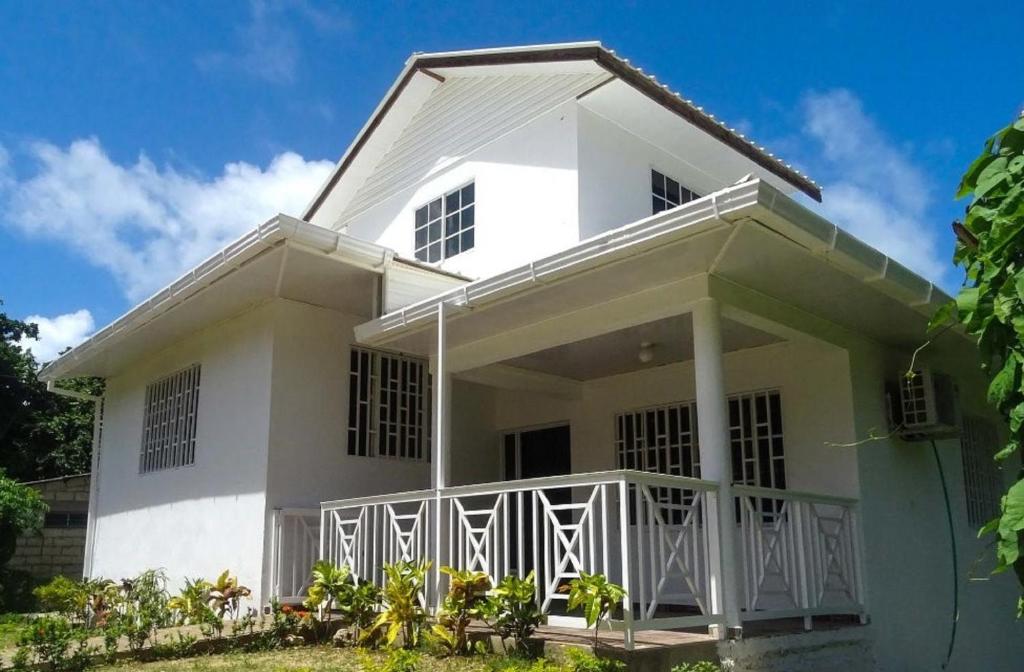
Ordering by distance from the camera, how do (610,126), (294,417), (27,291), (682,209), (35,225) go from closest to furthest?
(682,209)
(294,417)
(610,126)
(35,225)
(27,291)

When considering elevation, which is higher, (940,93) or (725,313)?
(940,93)

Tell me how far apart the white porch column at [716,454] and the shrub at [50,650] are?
4.75 meters

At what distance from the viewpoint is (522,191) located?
33.7 feet

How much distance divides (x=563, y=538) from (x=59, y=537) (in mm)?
14968

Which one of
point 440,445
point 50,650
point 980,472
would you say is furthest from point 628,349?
point 50,650

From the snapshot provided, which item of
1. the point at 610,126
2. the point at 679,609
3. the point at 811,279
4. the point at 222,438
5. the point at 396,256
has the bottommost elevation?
the point at 679,609

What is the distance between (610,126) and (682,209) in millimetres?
4409

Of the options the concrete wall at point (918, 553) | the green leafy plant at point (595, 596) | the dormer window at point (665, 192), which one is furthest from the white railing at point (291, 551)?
the concrete wall at point (918, 553)

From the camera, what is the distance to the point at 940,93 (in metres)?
10.9

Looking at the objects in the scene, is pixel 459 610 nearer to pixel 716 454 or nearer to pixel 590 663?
pixel 590 663

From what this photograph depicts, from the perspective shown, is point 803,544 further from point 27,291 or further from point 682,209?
point 27,291

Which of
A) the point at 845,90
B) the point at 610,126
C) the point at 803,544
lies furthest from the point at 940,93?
the point at 803,544

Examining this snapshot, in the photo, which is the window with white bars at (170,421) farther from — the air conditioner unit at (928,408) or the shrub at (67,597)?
the air conditioner unit at (928,408)

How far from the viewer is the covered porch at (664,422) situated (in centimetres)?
634
